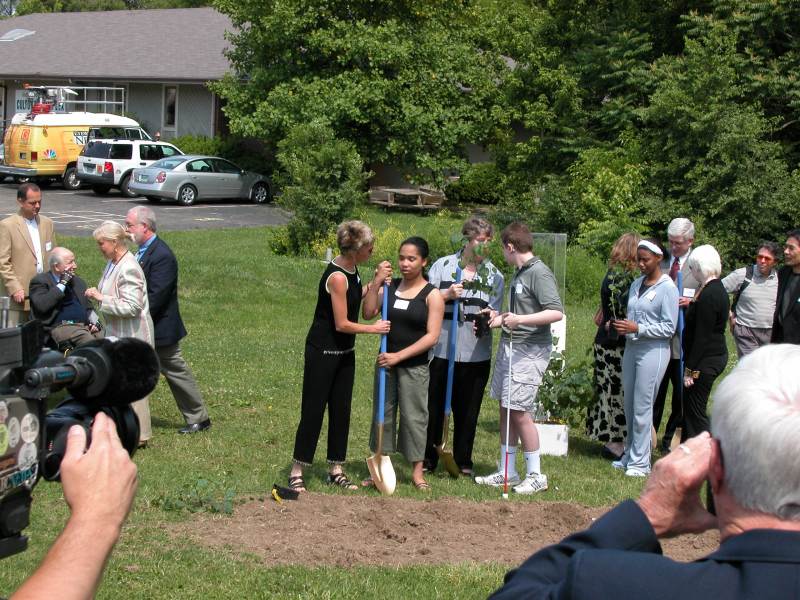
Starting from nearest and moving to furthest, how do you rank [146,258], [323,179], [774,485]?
[774,485]
[146,258]
[323,179]

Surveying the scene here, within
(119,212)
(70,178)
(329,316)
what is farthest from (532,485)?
(70,178)

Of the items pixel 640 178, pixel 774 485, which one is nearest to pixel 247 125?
pixel 640 178

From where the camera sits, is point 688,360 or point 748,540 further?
point 688,360

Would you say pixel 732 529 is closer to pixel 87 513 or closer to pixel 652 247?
pixel 87 513

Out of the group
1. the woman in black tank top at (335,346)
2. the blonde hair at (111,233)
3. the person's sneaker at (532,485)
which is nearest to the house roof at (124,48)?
the blonde hair at (111,233)

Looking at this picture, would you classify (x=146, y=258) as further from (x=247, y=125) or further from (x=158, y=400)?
(x=247, y=125)

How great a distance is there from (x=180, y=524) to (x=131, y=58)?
38.3 m

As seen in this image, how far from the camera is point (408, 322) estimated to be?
7668 mm

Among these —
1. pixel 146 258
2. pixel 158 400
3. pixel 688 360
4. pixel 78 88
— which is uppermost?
pixel 78 88

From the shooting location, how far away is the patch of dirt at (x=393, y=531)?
6152 mm

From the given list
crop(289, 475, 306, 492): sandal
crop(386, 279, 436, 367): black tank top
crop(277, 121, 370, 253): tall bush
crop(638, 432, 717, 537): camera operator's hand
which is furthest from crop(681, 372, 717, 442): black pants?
crop(277, 121, 370, 253): tall bush

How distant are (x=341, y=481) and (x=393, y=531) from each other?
48.4 inches

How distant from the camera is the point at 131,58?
41.9 meters

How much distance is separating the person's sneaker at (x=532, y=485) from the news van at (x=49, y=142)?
89.5ft
